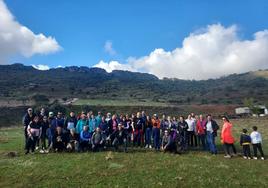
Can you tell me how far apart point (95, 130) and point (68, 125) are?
2.11 meters

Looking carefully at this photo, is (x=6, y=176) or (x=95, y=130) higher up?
(x=95, y=130)

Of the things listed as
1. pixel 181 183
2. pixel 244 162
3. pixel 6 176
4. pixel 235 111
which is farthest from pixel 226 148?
pixel 235 111

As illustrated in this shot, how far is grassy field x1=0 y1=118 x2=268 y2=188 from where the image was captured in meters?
16.4

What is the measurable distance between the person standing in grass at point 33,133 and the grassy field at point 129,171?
976mm

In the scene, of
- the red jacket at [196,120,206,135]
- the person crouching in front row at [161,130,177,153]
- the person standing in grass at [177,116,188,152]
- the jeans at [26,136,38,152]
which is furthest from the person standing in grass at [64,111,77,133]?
the red jacket at [196,120,206,135]

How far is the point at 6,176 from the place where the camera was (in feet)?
57.4

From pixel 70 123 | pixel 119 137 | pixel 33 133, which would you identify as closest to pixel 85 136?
pixel 70 123

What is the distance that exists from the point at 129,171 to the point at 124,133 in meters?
7.06

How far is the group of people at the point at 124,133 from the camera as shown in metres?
23.3

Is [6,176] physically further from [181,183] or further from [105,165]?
[181,183]

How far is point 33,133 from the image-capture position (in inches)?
902

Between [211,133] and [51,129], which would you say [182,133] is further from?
[51,129]

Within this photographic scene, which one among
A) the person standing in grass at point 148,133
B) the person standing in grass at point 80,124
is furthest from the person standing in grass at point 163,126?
the person standing in grass at point 80,124

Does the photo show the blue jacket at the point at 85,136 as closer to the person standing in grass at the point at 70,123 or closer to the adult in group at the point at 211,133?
the person standing in grass at the point at 70,123
